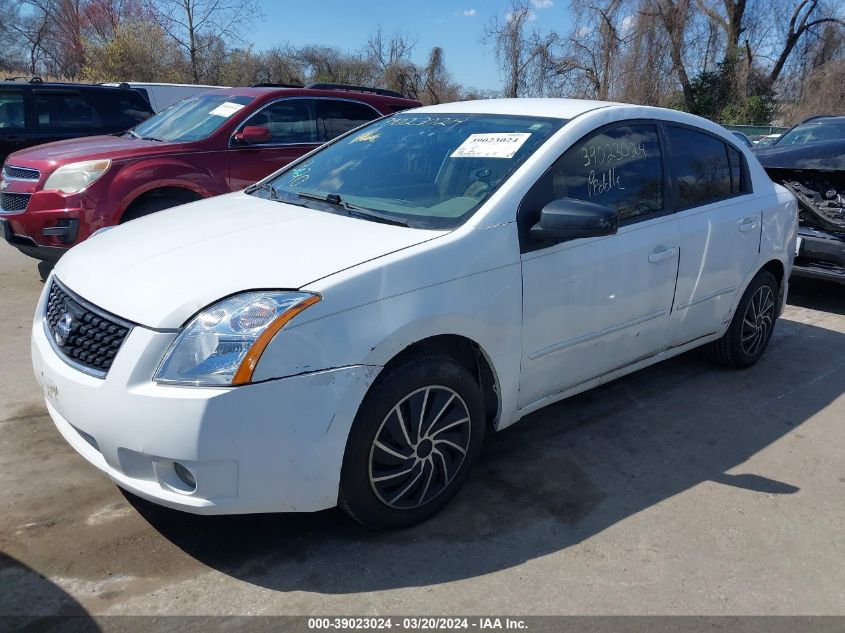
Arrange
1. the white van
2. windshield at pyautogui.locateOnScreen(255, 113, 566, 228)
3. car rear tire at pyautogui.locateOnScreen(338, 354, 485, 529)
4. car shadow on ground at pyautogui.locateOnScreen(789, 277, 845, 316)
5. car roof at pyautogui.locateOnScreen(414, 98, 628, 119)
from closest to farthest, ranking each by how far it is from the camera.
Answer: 1. car rear tire at pyautogui.locateOnScreen(338, 354, 485, 529)
2. windshield at pyautogui.locateOnScreen(255, 113, 566, 228)
3. car roof at pyautogui.locateOnScreen(414, 98, 628, 119)
4. car shadow on ground at pyautogui.locateOnScreen(789, 277, 845, 316)
5. the white van

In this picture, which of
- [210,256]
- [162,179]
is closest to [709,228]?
[210,256]

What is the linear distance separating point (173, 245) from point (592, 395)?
8.67ft

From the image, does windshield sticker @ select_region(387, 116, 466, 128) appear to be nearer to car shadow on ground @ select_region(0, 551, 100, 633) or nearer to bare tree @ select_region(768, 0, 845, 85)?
car shadow on ground @ select_region(0, 551, 100, 633)

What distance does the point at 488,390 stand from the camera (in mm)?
3148

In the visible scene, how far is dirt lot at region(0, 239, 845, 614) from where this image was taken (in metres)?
2.51

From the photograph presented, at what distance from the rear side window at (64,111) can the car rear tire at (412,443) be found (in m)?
7.51

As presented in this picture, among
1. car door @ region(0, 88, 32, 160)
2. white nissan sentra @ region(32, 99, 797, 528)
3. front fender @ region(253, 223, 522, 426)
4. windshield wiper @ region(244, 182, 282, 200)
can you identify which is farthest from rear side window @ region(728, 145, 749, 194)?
car door @ region(0, 88, 32, 160)

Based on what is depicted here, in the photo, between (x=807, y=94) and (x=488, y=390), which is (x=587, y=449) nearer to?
(x=488, y=390)

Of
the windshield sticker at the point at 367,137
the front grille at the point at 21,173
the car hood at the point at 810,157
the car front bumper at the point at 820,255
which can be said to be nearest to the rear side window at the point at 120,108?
the front grille at the point at 21,173

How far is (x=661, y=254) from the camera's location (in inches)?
145

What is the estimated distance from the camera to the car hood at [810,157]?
22.2 ft

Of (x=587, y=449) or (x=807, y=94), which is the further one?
(x=807, y=94)

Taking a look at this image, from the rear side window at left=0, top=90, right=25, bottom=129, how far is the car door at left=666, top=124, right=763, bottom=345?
763 centimetres

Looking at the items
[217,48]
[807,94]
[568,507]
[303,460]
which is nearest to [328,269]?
[303,460]
